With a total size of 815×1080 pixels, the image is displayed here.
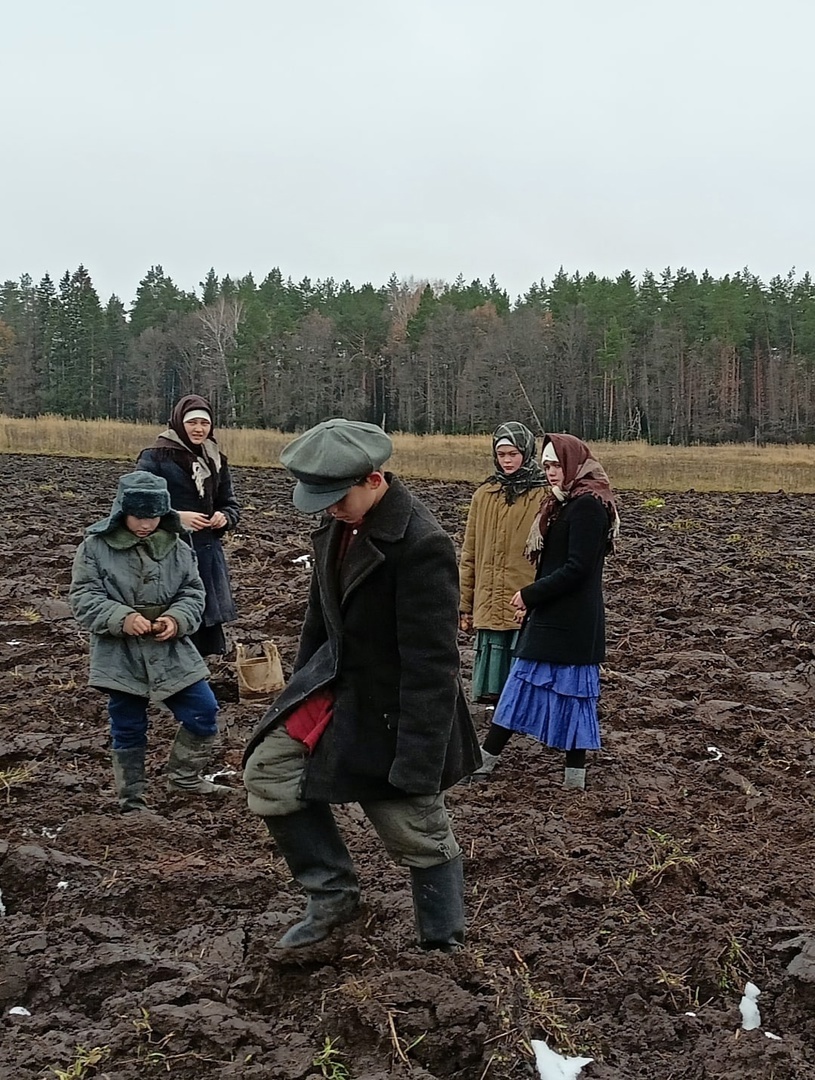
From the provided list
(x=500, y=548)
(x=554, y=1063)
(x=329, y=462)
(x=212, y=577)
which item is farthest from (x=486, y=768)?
(x=329, y=462)

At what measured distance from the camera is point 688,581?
430 inches

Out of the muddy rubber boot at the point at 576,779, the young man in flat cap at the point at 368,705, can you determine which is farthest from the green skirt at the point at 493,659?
the young man in flat cap at the point at 368,705

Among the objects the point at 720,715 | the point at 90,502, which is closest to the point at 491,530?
the point at 720,715

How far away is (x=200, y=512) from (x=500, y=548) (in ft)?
5.70

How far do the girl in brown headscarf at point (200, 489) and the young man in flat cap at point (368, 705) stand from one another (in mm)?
2471

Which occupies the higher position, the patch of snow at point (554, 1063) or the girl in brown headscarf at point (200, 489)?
the girl in brown headscarf at point (200, 489)

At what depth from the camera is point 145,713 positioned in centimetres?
475

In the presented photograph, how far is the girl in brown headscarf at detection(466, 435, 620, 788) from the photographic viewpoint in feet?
16.3

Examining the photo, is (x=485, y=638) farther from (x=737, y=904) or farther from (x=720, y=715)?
(x=737, y=904)

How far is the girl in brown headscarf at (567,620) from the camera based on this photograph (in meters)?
4.97

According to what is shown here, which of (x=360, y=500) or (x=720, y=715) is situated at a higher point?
(x=360, y=500)

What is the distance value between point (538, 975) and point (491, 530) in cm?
288

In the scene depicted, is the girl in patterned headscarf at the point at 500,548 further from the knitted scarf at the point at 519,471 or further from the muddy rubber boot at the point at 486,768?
the muddy rubber boot at the point at 486,768

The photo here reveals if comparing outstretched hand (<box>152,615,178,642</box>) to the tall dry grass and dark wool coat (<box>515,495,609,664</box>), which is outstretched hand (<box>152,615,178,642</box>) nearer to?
dark wool coat (<box>515,495,609,664</box>)
